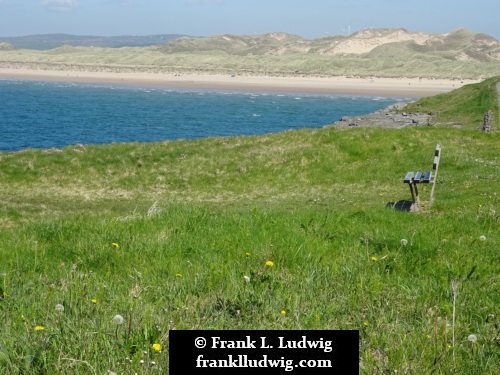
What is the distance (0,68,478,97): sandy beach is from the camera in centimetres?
13225

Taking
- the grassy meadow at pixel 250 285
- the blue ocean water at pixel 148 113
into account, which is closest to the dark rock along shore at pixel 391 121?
the blue ocean water at pixel 148 113

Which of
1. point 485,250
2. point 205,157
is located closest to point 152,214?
point 485,250

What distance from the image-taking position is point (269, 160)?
93.2ft

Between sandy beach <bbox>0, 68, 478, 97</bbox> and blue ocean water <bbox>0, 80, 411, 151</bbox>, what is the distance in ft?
33.3

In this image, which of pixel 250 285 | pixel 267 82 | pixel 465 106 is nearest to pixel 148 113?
pixel 465 106

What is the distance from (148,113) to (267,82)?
70.8m

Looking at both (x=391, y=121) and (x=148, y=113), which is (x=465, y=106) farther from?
(x=148, y=113)

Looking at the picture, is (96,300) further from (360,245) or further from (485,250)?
(485,250)

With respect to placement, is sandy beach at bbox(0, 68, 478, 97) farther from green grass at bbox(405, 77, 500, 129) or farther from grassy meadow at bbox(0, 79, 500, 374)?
grassy meadow at bbox(0, 79, 500, 374)

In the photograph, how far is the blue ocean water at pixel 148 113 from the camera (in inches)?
A: 2672

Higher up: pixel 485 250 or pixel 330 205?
pixel 485 250

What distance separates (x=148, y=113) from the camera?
92.9 metres

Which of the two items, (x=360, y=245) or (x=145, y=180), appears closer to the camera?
(x=360, y=245)

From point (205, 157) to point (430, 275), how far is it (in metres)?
22.2
